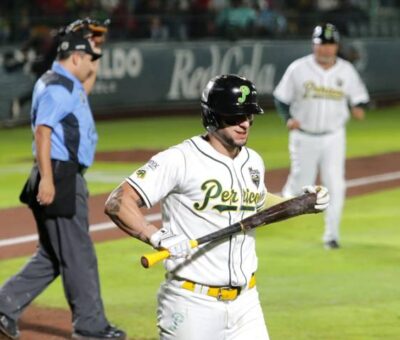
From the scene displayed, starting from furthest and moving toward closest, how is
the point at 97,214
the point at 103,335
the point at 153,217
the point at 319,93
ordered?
the point at 97,214 < the point at 153,217 < the point at 319,93 < the point at 103,335

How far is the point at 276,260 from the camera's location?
34.2ft

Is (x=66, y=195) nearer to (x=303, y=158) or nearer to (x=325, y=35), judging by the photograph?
(x=303, y=158)

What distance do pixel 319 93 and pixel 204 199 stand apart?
5617mm

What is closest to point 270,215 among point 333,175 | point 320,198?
point 320,198

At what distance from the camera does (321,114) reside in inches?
428

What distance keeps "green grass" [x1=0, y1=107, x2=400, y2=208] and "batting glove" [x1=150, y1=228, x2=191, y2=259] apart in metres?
8.52

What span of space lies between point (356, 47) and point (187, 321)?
851 inches

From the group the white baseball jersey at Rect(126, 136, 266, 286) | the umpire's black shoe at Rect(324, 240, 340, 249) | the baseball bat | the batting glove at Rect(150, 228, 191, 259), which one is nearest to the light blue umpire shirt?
the white baseball jersey at Rect(126, 136, 266, 286)

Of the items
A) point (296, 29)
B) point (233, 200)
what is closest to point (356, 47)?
point (296, 29)

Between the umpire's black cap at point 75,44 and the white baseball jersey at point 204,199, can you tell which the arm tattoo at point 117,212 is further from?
the umpire's black cap at point 75,44

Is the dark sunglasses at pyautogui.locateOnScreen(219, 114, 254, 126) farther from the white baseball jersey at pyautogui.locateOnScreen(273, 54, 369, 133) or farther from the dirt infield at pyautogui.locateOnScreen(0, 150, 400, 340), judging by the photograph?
the white baseball jersey at pyautogui.locateOnScreen(273, 54, 369, 133)

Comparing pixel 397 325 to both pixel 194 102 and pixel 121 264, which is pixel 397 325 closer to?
pixel 121 264

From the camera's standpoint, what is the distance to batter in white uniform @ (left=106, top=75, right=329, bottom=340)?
5441 millimetres

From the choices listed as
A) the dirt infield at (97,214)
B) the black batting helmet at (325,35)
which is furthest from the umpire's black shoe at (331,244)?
the dirt infield at (97,214)
